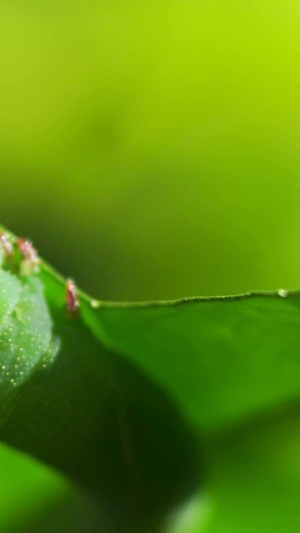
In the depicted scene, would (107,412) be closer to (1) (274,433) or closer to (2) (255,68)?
(1) (274,433)

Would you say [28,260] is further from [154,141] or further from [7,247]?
[154,141]

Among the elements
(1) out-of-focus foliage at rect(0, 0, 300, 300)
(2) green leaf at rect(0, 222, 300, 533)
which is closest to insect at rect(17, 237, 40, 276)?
(2) green leaf at rect(0, 222, 300, 533)

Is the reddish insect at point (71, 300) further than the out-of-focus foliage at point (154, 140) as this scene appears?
No

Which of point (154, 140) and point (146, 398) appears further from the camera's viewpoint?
point (154, 140)

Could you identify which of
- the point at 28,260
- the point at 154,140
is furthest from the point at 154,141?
the point at 28,260

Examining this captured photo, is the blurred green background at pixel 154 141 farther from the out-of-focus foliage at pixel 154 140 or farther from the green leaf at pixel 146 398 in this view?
the green leaf at pixel 146 398

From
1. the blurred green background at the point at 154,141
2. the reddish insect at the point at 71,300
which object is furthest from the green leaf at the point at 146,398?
the blurred green background at the point at 154,141
